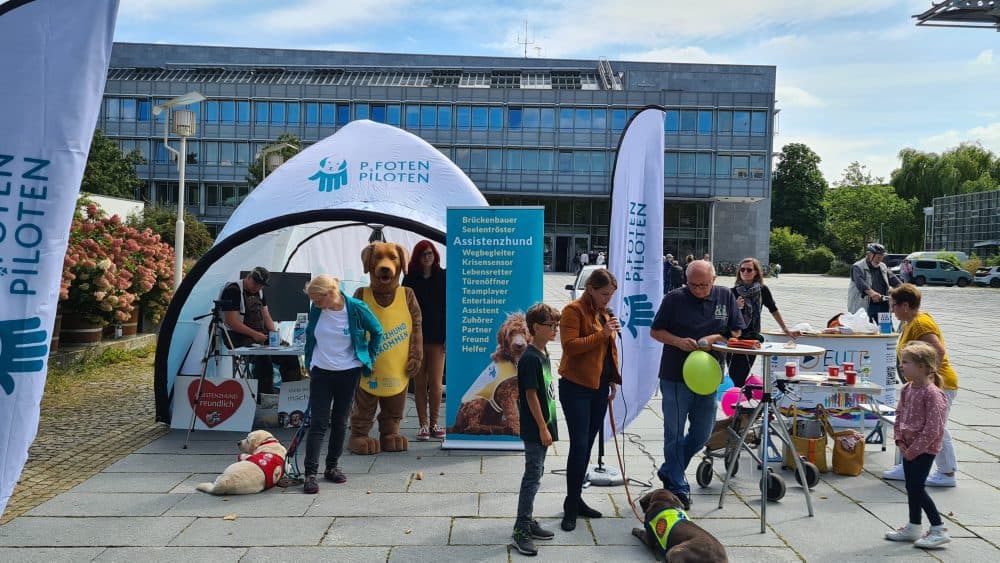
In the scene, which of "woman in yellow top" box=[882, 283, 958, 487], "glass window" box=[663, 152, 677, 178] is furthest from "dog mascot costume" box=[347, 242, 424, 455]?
"glass window" box=[663, 152, 677, 178]

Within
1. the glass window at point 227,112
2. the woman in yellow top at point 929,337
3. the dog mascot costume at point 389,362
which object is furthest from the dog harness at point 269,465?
the glass window at point 227,112

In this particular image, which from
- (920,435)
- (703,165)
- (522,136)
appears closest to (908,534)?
(920,435)

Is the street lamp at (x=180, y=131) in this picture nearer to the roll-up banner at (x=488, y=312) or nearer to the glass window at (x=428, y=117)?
the roll-up banner at (x=488, y=312)

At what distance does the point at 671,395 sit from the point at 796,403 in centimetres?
231

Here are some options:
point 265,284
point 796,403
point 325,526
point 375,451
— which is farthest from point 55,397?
point 796,403

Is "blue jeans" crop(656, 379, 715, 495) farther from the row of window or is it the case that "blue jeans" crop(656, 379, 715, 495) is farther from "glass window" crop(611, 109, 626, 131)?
"glass window" crop(611, 109, 626, 131)

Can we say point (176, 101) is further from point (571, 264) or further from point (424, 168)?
point (571, 264)

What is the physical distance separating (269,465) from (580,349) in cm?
286

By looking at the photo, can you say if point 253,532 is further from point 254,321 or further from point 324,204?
point 324,204

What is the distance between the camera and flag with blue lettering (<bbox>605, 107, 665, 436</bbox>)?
277 inches

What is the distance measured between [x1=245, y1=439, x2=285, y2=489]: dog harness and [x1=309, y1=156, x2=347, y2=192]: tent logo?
369cm

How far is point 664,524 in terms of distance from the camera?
5008mm

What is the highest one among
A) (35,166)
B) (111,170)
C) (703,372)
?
(111,170)

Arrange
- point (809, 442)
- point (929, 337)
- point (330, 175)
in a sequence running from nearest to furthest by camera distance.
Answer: point (929, 337)
point (809, 442)
point (330, 175)
